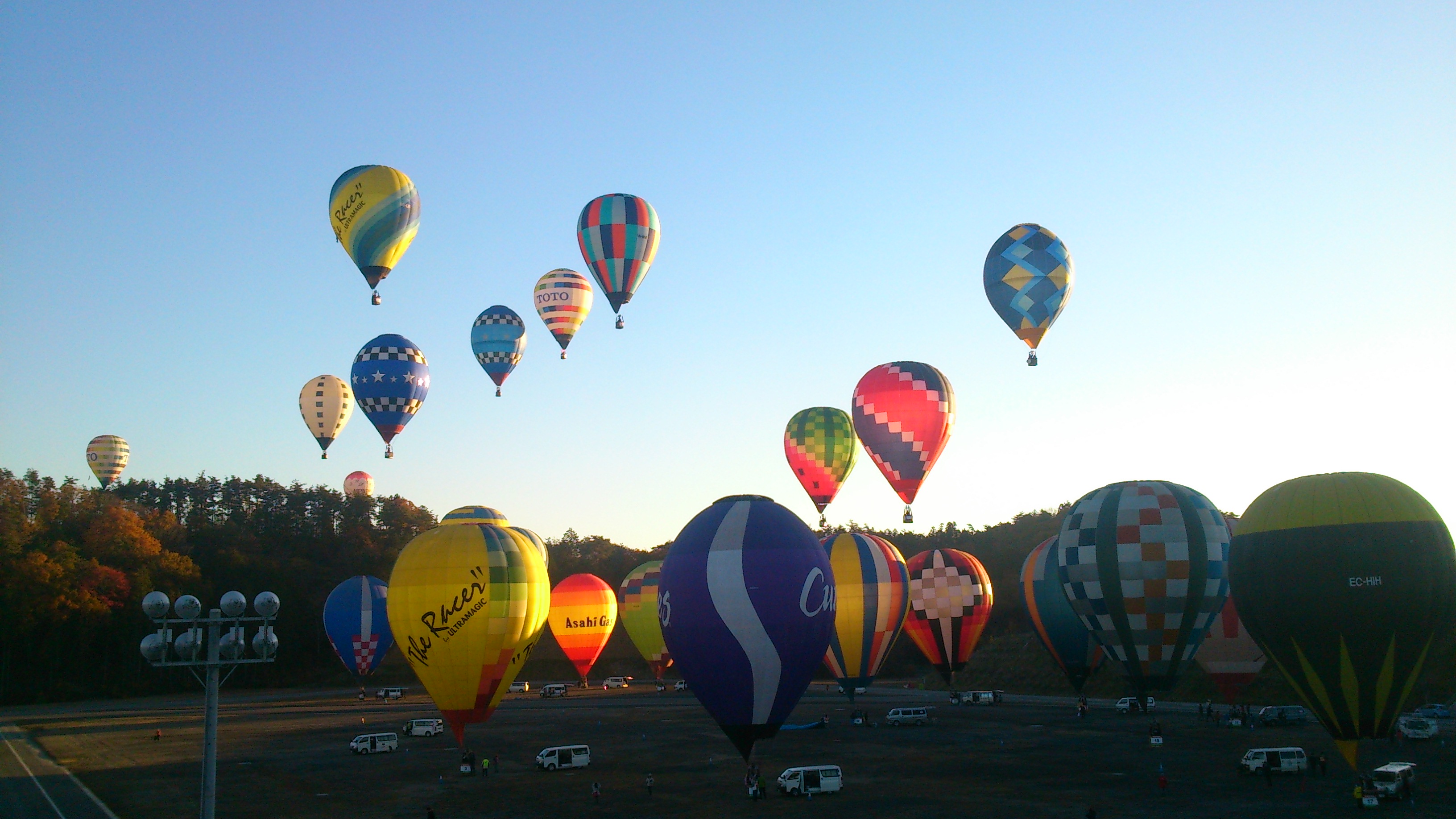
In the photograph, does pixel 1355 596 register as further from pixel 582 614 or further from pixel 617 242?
pixel 582 614

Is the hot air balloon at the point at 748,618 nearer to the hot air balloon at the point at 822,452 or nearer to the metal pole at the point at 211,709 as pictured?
the metal pole at the point at 211,709

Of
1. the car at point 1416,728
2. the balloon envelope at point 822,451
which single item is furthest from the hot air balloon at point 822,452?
the car at point 1416,728

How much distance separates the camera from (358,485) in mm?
104188

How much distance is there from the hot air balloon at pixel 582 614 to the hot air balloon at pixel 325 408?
49.0 ft

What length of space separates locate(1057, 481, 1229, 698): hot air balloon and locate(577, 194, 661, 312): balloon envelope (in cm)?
2191

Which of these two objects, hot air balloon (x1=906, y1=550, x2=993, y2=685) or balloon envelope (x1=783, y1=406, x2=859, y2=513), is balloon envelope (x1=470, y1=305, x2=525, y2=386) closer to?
balloon envelope (x1=783, y1=406, x2=859, y2=513)

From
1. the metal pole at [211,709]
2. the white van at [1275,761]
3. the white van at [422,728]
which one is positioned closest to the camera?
the metal pole at [211,709]

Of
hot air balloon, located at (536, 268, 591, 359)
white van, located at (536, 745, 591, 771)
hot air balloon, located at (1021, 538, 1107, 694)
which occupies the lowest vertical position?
white van, located at (536, 745, 591, 771)

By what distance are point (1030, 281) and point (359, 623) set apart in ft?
110

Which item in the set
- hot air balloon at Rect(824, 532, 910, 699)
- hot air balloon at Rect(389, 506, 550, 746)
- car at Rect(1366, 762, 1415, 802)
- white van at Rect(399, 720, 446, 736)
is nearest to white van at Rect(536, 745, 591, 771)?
hot air balloon at Rect(389, 506, 550, 746)

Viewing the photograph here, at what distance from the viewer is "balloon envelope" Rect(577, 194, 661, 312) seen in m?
44.4

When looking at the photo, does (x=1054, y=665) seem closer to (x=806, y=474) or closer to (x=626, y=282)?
(x=806, y=474)

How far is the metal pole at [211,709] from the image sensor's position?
15.1 meters

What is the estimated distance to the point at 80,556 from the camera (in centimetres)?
6844
